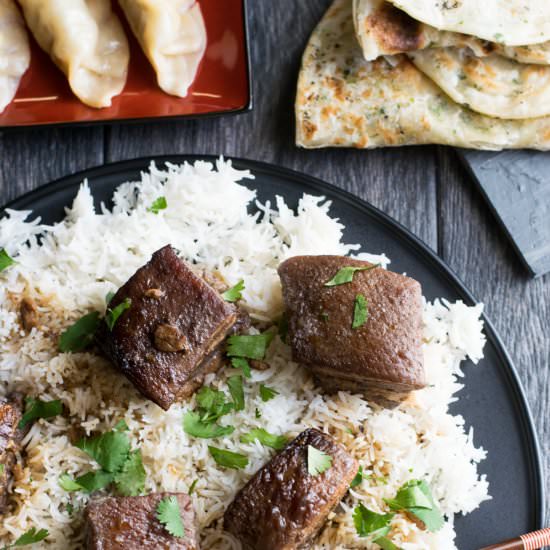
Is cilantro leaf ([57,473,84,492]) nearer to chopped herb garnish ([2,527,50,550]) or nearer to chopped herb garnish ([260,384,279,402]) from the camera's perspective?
chopped herb garnish ([2,527,50,550])

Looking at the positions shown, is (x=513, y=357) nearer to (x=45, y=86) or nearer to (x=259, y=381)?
(x=259, y=381)

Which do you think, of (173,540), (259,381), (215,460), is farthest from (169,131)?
(173,540)

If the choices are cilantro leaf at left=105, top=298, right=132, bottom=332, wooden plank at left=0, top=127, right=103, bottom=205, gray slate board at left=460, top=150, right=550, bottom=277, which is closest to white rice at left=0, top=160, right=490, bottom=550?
cilantro leaf at left=105, top=298, right=132, bottom=332

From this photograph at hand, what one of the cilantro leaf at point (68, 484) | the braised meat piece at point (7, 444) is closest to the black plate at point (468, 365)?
the braised meat piece at point (7, 444)

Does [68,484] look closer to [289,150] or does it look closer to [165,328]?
[165,328]

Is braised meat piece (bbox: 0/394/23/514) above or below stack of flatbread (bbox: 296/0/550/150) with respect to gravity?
below

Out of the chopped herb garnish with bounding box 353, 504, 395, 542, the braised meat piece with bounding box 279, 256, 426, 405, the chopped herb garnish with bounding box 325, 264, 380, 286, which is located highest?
the chopped herb garnish with bounding box 325, 264, 380, 286
